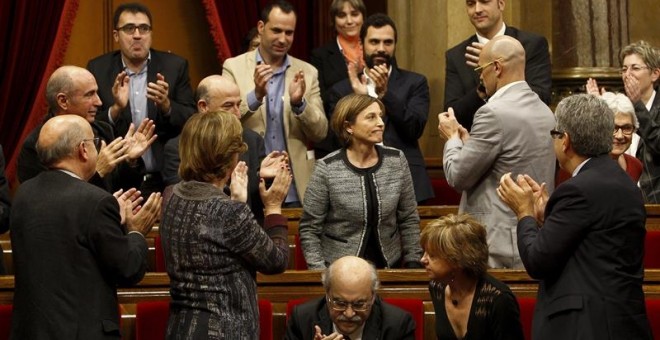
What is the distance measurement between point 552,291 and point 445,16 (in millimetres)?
3659

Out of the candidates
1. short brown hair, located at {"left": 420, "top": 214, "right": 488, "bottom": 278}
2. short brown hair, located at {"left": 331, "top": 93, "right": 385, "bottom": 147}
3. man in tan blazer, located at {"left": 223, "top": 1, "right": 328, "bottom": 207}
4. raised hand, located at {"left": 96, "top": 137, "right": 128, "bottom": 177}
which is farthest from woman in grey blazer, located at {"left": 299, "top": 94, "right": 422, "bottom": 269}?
man in tan blazer, located at {"left": 223, "top": 1, "right": 328, "bottom": 207}

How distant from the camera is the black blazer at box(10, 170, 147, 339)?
390 centimetres

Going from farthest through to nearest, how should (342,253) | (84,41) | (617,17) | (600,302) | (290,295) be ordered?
(84,41) < (617,17) < (342,253) < (290,295) < (600,302)

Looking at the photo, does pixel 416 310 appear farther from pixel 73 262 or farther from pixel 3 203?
pixel 3 203

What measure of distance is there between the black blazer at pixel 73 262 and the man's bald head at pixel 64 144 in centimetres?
5

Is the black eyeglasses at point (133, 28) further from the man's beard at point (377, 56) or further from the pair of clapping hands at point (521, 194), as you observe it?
the pair of clapping hands at point (521, 194)

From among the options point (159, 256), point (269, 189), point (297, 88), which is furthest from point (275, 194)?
point (297, 88)

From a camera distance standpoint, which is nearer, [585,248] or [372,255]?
[585,248]

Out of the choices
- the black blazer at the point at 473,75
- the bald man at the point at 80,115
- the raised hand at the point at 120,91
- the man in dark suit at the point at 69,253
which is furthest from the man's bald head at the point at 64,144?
the black blazer at the point at 473,75

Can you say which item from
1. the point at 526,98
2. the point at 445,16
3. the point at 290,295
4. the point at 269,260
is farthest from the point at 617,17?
the point at 269,260

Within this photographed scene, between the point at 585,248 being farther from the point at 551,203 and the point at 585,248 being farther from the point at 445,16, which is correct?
the point at 445,16

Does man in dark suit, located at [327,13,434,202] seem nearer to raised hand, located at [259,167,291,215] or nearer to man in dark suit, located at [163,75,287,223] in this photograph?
man in dark suit, located at [163,75,287,223]

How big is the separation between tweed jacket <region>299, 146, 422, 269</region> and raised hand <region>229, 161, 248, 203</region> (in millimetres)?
916

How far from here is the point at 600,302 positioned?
374cm
